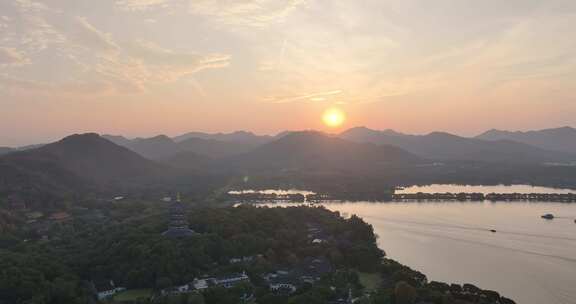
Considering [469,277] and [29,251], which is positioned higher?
[29,251]

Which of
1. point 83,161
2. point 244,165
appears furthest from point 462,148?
point 83,161

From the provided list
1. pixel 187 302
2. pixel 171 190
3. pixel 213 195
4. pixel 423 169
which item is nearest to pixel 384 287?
pixel 187 302

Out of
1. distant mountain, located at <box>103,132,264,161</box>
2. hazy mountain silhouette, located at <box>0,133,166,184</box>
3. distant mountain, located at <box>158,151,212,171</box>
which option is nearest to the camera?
hazy mountain silhouette, located at <box>0,133,166,184</box>

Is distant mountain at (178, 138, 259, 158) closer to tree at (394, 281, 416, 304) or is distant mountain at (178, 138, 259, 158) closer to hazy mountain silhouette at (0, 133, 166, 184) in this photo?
hazy mountain silhouette at (0, 133, 166, 184)

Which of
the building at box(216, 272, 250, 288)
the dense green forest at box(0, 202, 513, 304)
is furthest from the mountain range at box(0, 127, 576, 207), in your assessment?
the building at box(216, 272, 250, 288)

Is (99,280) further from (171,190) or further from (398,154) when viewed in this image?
(398,154)

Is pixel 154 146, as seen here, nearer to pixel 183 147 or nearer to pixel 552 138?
pixel 183 147
